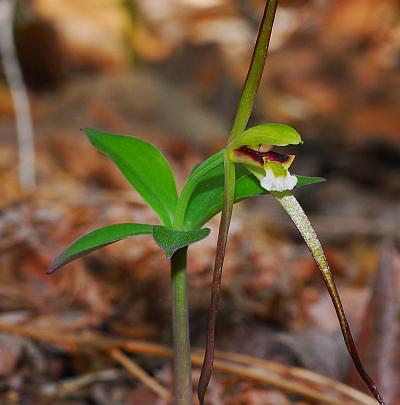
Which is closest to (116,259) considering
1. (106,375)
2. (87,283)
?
(87,283)

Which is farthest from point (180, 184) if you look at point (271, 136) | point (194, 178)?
point (271, 136)

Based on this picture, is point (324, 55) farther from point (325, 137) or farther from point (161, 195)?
point (161, 195)

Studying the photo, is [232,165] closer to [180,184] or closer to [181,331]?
[181,331]

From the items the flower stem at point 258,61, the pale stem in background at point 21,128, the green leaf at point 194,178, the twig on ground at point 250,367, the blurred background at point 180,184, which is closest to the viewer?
the flower stem at point 258,61

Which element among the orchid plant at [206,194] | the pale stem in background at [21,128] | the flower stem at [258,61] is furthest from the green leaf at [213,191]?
the pale stem in background at [21,128]

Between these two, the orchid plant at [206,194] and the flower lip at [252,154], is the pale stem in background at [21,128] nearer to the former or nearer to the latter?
the orchid plant at [206,194]

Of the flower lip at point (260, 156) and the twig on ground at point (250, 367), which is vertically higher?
the flower lip at point (260, 156)
